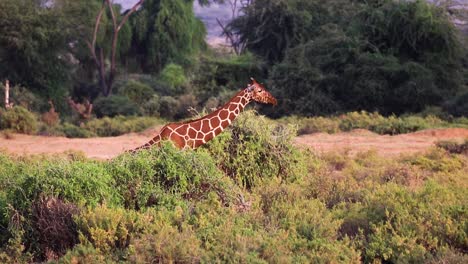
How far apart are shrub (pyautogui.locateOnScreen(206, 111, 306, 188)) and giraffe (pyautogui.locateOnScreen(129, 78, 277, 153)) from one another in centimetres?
40

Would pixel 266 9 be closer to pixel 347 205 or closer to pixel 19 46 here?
pixel 19 46

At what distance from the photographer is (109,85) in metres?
44.7

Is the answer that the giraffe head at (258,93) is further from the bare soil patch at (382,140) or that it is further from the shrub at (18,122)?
the shrub at (18,122)

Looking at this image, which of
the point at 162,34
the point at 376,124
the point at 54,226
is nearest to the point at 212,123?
the point at 54,226

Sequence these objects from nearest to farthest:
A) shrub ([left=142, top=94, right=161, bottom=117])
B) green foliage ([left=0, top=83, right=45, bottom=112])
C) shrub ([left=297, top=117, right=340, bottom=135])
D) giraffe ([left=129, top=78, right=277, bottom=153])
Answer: giraffe ([left=129, top=78, right=277, bottom=153]) → shrub ([left=297, top=117, right=340, bottom=135]) → shrub ([left=142, top=94, right=161, bottom=117]) → green foliage ([left=0, top=83, right=45, bottom=112])

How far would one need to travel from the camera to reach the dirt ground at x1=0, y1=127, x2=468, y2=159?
719 inches

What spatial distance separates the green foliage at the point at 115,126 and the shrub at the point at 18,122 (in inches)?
A: 74.6

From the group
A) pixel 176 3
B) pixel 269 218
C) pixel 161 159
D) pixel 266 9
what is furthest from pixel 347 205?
pixel 176 3

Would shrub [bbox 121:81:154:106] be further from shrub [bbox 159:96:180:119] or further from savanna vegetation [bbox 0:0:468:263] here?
shrub [bbox 159:96:180:119]

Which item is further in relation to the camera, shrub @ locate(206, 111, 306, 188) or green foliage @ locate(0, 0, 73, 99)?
green foliage @ locate(0, 0, 73, 99)

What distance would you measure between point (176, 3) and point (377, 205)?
46.5m

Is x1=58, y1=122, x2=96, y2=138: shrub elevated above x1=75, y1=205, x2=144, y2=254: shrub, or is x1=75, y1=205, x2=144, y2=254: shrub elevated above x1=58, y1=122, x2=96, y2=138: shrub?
x1=75, y1=205, x2=144, y2=254: shrub

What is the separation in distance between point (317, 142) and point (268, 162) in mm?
9260

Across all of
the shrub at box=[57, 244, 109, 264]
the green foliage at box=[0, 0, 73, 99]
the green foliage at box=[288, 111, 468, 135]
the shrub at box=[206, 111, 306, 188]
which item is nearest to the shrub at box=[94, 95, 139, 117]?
the green foliage at box=[0, 0, 73, 99]
